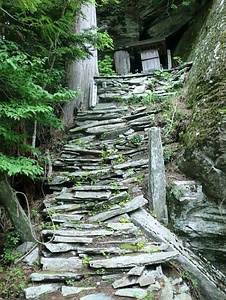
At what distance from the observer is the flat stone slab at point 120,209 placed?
459 cm

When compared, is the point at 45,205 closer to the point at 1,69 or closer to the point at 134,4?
the point at 1,69

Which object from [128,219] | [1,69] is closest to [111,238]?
[128,219]

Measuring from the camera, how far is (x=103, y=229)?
4.36 m

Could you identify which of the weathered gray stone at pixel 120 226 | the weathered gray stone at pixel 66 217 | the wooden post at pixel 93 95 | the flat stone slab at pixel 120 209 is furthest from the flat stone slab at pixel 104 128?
the weathered gray stone at pixel 120 226

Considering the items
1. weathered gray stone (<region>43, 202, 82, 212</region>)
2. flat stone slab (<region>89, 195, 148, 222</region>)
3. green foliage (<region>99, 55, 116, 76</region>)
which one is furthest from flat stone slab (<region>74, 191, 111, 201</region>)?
green foliage (<region>99, 55, 116, 76</region>)

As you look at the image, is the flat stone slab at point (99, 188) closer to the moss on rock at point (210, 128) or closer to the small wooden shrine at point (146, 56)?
the moss on rock at point (210, 128)

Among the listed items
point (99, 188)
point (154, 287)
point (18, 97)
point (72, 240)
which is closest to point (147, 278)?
point (154, 287)

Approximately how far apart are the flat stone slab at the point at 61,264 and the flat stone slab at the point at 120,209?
0.85 meters

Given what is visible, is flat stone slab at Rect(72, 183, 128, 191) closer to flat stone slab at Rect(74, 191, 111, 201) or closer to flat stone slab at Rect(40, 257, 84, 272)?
flat stone slab at Rect(74, 191, 111, 201)

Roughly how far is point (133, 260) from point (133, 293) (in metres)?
0.44

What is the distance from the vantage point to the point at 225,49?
592 cm

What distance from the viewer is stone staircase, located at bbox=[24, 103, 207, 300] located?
3.45 meters

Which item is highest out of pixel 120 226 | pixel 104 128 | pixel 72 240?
pixel 104 128

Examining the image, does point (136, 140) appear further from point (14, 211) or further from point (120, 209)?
point (14, 211)
